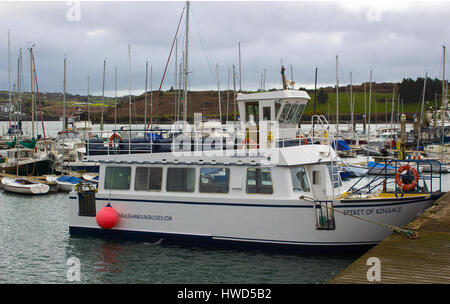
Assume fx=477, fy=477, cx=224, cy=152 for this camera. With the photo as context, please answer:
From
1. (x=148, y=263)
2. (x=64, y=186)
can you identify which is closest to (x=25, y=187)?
(x=64, y=186)

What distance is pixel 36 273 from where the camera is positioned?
48.0 ft

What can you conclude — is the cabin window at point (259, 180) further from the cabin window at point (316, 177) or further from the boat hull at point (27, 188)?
the boat hull at point (27, 188)

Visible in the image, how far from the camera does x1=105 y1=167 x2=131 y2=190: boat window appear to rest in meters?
16.9

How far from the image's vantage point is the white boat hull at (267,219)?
14.7 meters

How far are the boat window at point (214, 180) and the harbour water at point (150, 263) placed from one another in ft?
6.68

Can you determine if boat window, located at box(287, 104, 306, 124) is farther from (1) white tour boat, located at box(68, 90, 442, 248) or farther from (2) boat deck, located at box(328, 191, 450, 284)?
(2) boat deck, located at box(328, 191, 450, 284)

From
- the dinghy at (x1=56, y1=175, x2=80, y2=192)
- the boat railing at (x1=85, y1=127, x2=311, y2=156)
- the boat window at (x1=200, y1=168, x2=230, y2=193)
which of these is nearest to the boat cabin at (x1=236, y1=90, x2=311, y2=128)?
the boat railing at (x1=85, y1=127, x2=311, y2=156)

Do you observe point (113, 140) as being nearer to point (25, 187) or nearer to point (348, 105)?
point (25, 187)

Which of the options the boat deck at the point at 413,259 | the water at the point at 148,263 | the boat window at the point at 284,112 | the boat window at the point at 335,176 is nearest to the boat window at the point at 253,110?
the boat window at the point at 284,112

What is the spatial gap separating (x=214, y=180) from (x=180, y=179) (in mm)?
1209

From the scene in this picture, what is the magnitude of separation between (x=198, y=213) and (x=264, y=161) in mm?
2813
